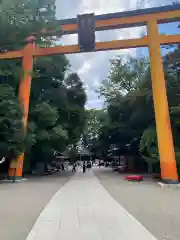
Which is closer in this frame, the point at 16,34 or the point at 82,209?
the point at 82,209

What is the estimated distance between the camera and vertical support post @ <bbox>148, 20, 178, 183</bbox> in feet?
54.2

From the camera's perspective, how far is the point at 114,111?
29.8 m

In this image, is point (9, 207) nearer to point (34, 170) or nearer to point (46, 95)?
point (46, 95)

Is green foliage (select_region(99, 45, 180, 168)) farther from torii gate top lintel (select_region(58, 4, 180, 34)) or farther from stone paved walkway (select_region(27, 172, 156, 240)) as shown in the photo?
stone paved walkway (select_region(27, 172, 156, 240))

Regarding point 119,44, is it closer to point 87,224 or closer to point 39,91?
point 39,91

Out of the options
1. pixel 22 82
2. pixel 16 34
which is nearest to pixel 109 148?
pixel 22 82

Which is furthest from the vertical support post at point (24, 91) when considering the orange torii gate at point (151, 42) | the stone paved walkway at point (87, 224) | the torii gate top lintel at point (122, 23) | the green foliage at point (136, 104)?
the stone paved walkway at point (87, 224)

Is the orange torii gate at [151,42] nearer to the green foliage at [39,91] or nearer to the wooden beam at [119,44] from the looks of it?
the wooden beam at [119,44]

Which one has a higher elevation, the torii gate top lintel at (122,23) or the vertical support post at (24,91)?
the torii gate top lintel at (122,23)

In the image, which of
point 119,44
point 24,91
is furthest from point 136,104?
point 24,91

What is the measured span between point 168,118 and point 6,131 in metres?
9.68

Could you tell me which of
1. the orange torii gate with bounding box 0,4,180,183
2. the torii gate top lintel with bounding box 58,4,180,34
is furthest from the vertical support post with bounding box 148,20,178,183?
the torii gate top lintel with bounding box 58,4,180,34

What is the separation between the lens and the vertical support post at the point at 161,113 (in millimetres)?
16531

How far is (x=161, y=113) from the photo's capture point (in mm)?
17250
